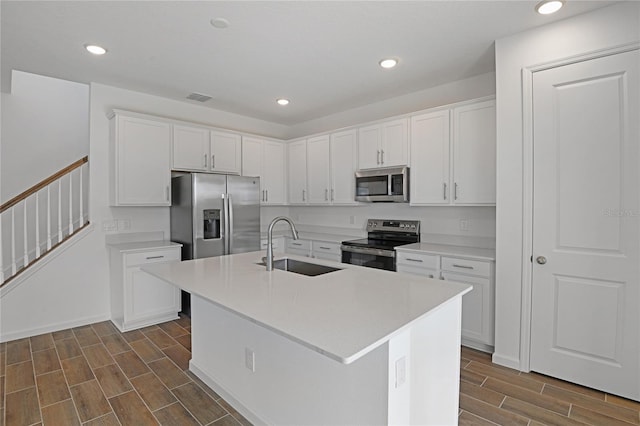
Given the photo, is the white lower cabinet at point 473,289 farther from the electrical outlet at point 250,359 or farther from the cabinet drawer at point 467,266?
the electrical outlet at point 250,359

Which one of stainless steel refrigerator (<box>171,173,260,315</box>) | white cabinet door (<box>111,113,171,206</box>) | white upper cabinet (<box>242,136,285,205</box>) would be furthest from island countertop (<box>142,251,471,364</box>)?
white upper cabinet (<box>242,136,285,205</box>)

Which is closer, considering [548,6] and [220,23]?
[548,6]

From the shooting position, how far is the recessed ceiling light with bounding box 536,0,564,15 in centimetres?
211

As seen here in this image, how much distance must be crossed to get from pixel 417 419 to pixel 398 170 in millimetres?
2671

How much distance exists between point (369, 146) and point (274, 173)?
5.44 ft

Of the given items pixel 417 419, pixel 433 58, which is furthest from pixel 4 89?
pixel 417 419

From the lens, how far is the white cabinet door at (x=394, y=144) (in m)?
3.72

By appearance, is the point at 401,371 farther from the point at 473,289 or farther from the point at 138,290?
the point at 138,290

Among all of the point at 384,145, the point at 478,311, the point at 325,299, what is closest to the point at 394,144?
the point at 384,145

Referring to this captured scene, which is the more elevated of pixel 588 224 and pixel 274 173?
pixel 274 173

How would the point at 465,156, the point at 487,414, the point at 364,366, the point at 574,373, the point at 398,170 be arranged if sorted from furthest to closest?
the point at 398,170 → the point at 465,156 → the point at 574,373 → the point at 487,414 → the point at 364,366

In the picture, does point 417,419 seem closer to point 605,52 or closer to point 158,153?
point 605,52

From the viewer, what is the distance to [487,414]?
205 centimetres

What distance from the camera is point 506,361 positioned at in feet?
8.63
